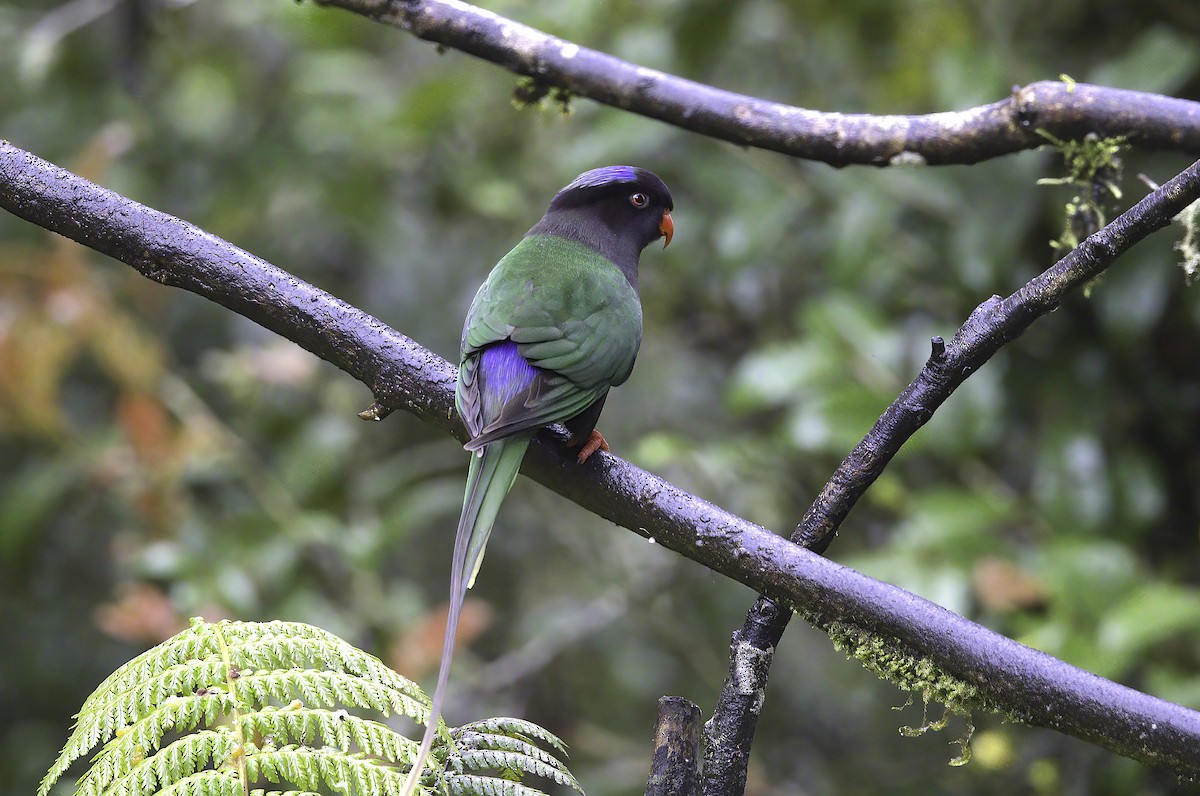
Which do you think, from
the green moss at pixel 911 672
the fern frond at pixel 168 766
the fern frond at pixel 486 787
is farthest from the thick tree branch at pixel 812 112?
the fern frond at pixel 168 766

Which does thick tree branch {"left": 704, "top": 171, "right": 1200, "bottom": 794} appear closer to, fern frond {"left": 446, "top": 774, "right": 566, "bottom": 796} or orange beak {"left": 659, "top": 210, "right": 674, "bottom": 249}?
fern frond {"left": 446, "top": 774, "right": 566, "bottom": 796}

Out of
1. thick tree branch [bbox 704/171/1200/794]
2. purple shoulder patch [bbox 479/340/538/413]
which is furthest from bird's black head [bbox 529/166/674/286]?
thick tree branch [bbox 704/171/1200/794]

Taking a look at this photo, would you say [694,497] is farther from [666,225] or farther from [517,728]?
[666,225]

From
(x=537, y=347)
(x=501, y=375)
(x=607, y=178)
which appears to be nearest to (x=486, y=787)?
(x=501, y=375)

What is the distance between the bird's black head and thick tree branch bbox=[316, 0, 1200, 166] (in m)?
0.44

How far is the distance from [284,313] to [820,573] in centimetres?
98

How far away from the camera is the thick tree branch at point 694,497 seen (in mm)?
1502

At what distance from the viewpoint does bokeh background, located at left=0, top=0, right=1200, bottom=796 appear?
355cm

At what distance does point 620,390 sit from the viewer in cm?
551

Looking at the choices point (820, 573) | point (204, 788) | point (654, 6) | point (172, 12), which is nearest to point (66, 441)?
point (172, 12)

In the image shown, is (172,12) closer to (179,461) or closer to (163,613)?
(179,461)

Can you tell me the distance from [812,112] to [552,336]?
2.39 feet

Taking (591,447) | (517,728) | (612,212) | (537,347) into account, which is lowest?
(517,728)

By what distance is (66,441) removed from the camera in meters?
4.19
